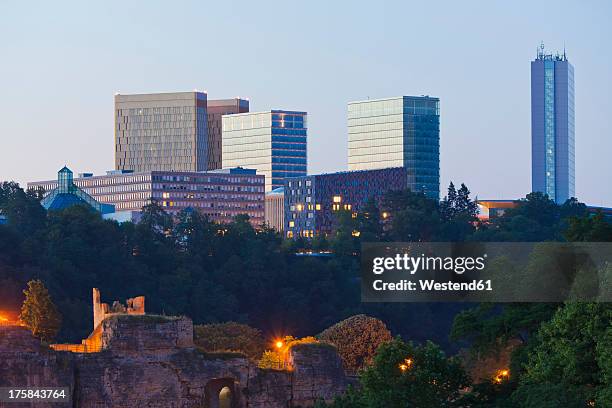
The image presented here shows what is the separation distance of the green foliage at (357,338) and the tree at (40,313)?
61.3 ft

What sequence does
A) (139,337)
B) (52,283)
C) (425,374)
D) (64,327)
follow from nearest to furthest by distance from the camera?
(425,374), (139,337), (64,327), (52,283)

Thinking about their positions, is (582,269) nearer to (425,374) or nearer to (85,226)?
(425,374)

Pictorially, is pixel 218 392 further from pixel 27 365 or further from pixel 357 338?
pixel 357 338

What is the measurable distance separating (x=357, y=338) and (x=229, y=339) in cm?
1021

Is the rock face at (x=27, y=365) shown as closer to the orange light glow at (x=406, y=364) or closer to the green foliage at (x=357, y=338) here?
the orange light glow at (x=406, y=364)

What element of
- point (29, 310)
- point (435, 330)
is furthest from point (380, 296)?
point (29, 310)

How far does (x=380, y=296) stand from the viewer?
167500 millimetres

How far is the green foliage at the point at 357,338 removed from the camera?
118 m

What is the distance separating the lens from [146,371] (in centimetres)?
7806

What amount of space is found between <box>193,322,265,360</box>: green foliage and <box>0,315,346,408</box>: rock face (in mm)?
25893

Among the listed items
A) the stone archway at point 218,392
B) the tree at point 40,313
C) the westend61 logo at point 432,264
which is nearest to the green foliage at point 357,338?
the westend61 logo at point 432,264

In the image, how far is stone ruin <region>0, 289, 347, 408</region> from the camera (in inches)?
3007

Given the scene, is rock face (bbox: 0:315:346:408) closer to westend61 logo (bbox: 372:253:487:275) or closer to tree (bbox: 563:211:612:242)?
westend61 logo (bbox: 372:253:487:275)

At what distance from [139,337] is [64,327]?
60.2 meters
